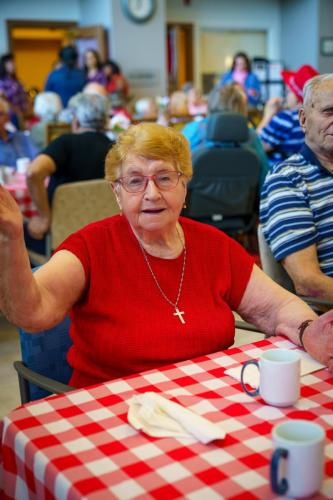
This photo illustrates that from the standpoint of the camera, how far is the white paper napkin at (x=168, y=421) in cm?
110

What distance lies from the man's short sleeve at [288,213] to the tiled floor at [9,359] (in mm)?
865

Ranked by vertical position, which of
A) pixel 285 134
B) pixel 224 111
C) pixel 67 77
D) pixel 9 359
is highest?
pixel 67 77

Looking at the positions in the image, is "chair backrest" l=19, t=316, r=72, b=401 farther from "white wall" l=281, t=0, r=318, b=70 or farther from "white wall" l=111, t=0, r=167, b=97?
"white wall" l=281, t=0, r=318, b=70

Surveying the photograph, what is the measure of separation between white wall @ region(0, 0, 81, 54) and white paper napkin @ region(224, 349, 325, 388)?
1013 cm

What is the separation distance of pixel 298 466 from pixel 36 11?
36.1ft

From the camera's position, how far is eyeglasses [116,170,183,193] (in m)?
1.66

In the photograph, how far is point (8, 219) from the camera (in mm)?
1271

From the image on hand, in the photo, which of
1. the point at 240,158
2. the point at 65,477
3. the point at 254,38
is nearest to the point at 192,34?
the point at 254,38

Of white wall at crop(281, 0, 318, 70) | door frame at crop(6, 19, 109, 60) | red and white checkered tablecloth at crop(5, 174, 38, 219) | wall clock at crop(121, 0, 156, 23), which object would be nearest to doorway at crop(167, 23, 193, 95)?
wall clock at crop(121, 0, 156, 23)

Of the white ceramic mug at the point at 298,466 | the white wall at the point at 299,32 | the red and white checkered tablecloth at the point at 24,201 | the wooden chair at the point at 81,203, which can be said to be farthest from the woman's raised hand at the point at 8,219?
the white wall at the point at 299,32

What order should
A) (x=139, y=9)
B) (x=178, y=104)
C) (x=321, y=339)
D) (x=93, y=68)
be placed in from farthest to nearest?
(x=139, y=9)
(x=93, y=68)
(x=178, y=104)
(x=321, y=339)

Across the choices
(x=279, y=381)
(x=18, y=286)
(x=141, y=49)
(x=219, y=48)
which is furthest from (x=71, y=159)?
(x=219, y=48)

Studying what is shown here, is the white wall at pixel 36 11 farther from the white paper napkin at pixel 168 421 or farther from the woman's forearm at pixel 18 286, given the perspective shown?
the white paper napkin at pixel 168 421

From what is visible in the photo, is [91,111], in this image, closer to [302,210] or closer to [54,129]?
[302,210]
